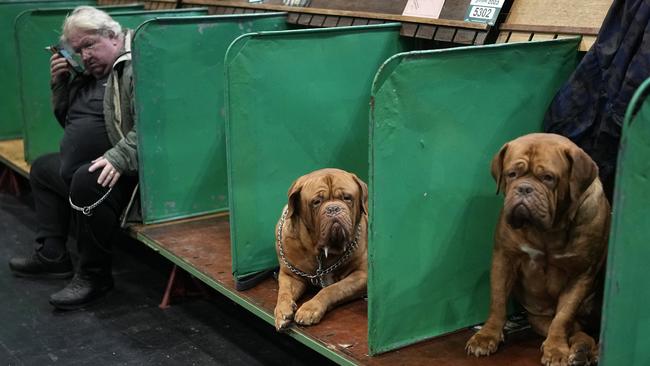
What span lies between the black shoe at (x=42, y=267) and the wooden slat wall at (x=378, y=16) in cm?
158

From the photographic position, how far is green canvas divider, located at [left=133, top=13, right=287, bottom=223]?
374 cm

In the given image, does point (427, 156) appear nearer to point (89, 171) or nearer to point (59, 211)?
point (89, 171)

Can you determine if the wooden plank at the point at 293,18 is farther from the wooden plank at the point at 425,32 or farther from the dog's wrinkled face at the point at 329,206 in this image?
the dog's wrinkled face at the point at 329,206

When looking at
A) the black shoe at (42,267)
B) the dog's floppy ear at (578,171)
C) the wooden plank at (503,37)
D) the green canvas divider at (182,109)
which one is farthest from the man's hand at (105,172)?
the dog's floppy ear at (578,171)

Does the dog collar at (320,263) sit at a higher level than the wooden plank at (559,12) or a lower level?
lower

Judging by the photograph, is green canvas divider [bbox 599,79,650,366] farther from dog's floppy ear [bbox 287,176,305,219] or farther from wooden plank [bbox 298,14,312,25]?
wooden plank [bbox 298,14,312,25]

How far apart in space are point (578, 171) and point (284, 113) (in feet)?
4.19

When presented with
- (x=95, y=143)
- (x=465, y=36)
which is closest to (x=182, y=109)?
(x=95, y=143)

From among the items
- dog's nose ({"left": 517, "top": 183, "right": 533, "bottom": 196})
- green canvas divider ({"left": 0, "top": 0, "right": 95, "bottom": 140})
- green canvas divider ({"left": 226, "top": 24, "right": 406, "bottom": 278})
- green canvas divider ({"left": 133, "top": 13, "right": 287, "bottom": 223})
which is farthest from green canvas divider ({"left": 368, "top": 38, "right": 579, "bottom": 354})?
green canvas divider ({"left": 0, "top": 0, "right": 95, "bottom": 140})

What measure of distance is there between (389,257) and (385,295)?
113mm

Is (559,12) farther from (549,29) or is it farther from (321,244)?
(321,244)

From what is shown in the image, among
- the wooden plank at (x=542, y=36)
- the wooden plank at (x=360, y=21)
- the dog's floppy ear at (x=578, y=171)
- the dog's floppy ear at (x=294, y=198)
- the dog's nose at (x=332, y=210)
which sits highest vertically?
the wooden plank at (x=542, y=36)

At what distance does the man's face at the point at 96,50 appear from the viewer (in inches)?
152

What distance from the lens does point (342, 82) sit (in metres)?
3.30
